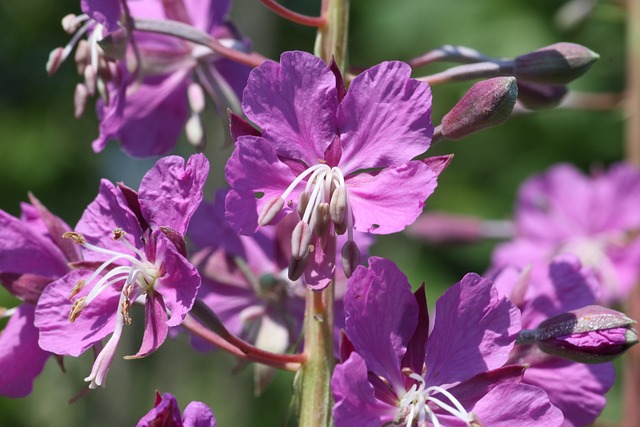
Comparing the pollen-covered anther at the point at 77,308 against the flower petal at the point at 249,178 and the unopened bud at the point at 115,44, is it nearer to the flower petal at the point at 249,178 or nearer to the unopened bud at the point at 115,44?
the flower petal at the point at 249,178

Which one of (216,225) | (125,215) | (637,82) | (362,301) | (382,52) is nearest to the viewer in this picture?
(362,301)

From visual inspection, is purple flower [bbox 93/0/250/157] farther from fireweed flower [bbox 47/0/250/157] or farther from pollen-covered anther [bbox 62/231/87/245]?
pollen-covered anther [bbox 62/231/87/245]

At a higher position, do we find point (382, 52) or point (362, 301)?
point (362, 301)

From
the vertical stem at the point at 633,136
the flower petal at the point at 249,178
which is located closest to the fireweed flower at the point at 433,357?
the flower petal at the point at 249,178

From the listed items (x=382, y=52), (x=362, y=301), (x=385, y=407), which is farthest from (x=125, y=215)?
(x=382, y=52)

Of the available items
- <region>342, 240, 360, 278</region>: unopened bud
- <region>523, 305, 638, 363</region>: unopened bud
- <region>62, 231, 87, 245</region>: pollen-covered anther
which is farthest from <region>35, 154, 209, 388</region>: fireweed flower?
<region>523, 305, 638, 363</region>: unopened bud

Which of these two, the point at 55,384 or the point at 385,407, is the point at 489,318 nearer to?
the point at 385,407
